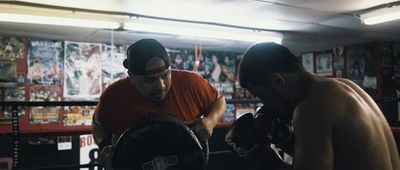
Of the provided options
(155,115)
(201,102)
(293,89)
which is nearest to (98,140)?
(155,115)

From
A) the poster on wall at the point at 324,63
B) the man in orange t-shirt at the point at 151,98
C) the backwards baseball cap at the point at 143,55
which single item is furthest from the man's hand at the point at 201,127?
the poster on wall at the point at 324,63

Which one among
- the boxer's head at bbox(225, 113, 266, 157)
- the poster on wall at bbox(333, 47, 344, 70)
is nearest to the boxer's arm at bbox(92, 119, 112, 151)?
the boxer's head at bbox(225, 113, 266, 157)

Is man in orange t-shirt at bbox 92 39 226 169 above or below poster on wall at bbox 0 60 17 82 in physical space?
below

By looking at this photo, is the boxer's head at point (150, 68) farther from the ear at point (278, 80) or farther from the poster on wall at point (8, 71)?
the poster on wall at point (8, 71)

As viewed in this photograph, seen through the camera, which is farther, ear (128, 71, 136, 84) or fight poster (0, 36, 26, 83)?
fight poster (0, 36, 26, 83)

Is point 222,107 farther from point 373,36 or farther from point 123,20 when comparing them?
point 373,36

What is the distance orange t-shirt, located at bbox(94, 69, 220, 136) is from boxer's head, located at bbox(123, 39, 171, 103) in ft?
0.22

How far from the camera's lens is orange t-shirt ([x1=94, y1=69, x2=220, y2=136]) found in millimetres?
1856

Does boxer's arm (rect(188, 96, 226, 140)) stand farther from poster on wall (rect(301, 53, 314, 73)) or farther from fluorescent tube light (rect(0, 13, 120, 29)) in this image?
poster on wall (rect(301, 53, 314, 73))

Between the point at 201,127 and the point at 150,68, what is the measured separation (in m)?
0.35

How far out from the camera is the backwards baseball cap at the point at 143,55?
1734 mm

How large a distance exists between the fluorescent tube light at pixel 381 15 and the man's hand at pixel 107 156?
3.70 meters

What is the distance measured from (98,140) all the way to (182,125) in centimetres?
46

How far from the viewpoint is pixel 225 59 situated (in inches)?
299
